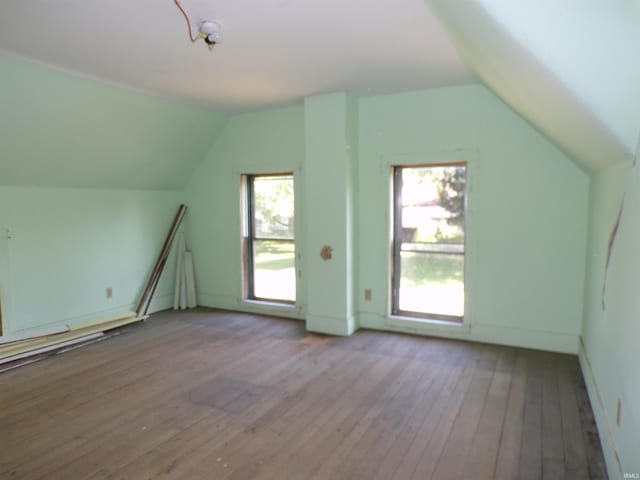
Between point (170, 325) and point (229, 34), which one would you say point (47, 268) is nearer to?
point (170, 325)

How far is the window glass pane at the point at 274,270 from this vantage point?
5.16m

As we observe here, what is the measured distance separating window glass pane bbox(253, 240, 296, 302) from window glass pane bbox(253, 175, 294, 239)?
137mm

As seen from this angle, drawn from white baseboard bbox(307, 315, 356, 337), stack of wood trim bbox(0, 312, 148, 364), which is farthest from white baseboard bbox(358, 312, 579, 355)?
stack of wood trim bbox(0, 312, 148, 364)

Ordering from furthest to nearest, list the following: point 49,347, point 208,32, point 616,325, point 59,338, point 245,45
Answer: point 59,338, point 49,347, point 245,45, point 208,32, point 616,325

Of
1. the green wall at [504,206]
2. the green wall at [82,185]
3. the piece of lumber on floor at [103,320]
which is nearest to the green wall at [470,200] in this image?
the green wall at [504,206]

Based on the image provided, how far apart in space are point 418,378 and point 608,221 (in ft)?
5.63

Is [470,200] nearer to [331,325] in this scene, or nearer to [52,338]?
[331,325]

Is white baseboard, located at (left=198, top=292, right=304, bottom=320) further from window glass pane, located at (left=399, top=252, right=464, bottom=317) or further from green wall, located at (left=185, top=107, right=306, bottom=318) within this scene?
window glass pane, located at (left=399, top=252, right=464, bottom=317)

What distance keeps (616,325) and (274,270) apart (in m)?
3.79

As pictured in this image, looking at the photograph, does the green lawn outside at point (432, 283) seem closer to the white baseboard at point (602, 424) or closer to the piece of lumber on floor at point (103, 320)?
the white baseboard at point (602, 424)

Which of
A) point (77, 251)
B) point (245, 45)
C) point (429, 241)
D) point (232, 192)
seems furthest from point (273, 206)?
point (245, 45)

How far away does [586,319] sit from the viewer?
3396 mm

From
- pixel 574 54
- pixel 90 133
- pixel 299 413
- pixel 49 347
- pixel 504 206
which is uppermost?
pixel 90 133

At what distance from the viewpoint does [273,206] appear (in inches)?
205
